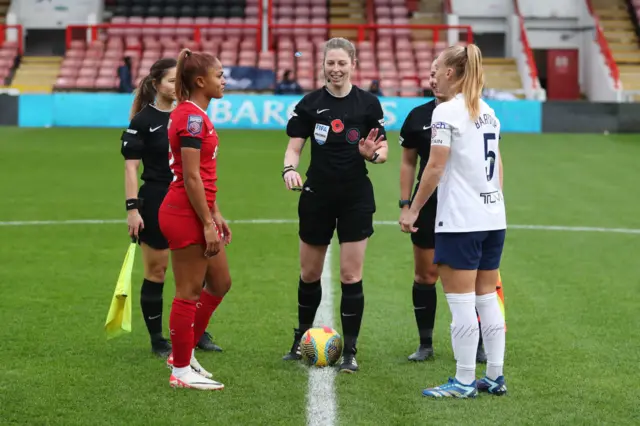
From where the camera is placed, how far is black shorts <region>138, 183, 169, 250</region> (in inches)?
295

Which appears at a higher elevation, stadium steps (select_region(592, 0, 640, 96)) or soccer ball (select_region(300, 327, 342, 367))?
stadium steps (select_region(592, 0, 640, 96))

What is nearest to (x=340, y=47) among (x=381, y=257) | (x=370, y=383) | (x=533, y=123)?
(x=370, y=383)

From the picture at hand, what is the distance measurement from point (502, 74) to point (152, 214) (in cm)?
3116

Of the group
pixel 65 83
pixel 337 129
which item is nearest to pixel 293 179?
pixel 337 129

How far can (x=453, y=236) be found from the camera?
622 cm

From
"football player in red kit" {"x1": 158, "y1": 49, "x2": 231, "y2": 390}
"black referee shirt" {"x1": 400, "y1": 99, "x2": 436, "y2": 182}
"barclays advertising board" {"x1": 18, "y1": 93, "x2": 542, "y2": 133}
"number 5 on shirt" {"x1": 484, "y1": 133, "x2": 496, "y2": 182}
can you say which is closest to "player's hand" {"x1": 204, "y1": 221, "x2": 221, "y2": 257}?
"football player in red kit" {"x1": 158, "y1": 49, "x2": 231, "y2": 390}

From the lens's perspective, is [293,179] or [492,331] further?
[293,179]

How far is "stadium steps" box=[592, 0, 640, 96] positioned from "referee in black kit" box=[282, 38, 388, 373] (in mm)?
31166

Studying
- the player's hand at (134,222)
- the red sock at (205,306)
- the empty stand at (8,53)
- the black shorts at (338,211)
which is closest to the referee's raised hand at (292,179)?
the black shorts at (338,211)

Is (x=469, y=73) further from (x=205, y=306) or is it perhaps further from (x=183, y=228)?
(x=205, y=306)

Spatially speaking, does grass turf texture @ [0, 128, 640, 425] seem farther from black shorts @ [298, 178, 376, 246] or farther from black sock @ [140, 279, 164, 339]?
black shorts @ [298, 178, 376, 246]

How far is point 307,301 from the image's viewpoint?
752 centimetres

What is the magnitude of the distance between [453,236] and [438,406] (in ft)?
3.36

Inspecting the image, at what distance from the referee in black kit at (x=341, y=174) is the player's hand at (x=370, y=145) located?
0.19 m
